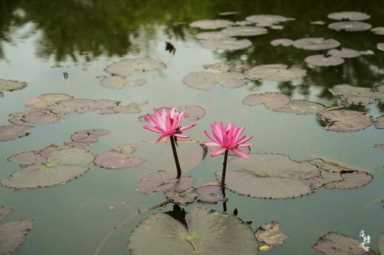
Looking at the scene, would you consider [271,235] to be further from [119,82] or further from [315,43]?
[315,43]

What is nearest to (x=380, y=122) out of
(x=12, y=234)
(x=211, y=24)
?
(x=12, y=234)

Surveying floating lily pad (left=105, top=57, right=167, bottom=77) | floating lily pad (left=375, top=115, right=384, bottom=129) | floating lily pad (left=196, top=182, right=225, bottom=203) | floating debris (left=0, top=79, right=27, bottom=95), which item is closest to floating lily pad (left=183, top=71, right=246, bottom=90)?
floating lily pad (left=105, top=57, right=167, bottom=77)

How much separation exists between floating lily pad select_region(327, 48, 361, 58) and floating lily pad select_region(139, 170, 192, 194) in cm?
247

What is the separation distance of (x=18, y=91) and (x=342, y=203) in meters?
2.70

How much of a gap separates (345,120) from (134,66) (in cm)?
197

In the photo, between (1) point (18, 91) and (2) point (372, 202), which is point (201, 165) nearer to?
(2) point (372, 202)

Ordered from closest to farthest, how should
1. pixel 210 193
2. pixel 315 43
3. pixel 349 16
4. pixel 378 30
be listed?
1. pixel 210 193
2. pixel 315 43
3. pixel 378 30
4. pixel 349 16

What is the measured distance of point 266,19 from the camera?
5.72 meters

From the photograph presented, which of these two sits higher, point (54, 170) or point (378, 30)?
point (378, 30)

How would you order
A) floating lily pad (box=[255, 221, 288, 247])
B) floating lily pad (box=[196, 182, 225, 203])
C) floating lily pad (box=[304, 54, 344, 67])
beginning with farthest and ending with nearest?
floating lily pad (box=[304, 54, 344, 67]) → floating lily pad (box=[196, 182, 225, 203]) → floating lily pad (box=[255, 221, 288, 247])

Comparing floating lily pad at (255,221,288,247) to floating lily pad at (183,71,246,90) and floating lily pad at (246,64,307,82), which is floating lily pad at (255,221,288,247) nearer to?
Result: floating lily pad at (183,71,246,90)

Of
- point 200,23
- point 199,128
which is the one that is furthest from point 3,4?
point 199,128

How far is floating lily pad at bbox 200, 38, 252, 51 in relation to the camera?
15.6ft

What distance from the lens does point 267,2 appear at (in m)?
6.69
